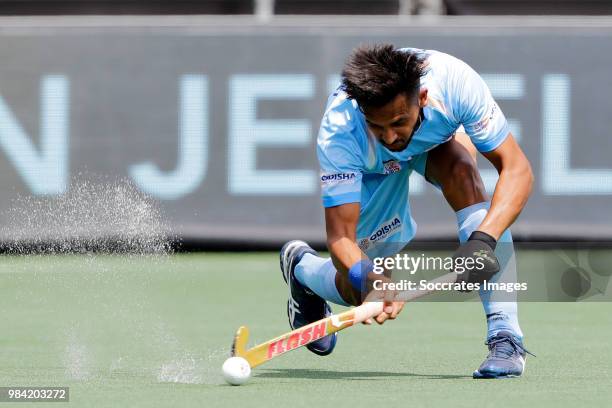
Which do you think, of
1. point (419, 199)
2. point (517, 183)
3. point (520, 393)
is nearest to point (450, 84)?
point (517, 183)

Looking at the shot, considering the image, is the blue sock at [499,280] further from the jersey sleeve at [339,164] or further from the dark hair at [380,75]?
the dark hair at [380,75]

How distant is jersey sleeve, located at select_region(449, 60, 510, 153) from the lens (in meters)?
5.20

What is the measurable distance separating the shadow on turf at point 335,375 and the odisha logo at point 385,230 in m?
0.78

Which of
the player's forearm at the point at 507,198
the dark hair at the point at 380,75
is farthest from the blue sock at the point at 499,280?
the dark hair at the point at 380,75

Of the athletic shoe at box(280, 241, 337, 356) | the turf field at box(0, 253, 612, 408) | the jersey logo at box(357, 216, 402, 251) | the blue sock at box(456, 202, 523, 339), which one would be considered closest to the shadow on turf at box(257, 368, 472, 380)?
the turf field at box(0, 253, 612, 408)

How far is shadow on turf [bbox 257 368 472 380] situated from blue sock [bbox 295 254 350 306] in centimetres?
49

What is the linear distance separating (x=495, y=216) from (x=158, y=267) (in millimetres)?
6352

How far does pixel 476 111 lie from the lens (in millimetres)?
5191

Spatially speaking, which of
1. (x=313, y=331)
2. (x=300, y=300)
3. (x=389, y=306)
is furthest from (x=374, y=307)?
(x=300, y=300)

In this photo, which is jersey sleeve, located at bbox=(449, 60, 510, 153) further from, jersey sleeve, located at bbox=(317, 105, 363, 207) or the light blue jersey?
jersey sleeve, located at bbox=(317, 105, 363, 207)

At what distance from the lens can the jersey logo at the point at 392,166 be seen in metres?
5.54

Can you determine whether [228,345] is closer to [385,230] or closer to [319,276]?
[319,276]

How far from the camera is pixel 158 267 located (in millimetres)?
11109

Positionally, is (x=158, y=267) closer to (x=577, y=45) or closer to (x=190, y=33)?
(x=190, y=33)
